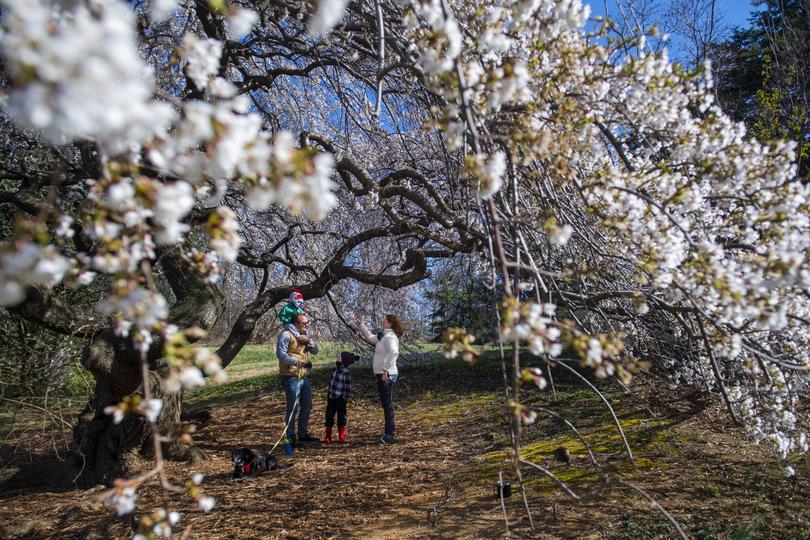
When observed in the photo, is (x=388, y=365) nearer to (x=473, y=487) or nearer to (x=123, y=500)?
(x=473, y=487)

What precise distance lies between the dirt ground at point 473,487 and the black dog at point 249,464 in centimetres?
9

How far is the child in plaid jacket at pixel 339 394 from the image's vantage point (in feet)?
18.2

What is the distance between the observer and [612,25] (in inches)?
90.2

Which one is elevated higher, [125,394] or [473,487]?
[125,394]

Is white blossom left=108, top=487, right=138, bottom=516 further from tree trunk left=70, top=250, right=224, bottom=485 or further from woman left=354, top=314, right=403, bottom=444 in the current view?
woman left=354, top=314, right=403, bottom=444

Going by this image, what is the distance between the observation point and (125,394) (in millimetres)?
4727

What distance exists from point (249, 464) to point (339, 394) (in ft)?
4.08

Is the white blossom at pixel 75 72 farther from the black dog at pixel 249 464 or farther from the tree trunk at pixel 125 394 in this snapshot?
the black dog at pixel 249 464

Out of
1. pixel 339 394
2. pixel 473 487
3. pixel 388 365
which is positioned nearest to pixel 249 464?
pixel 339 394

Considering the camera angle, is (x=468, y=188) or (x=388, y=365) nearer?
(x=468, y=188)

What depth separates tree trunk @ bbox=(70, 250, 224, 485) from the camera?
4523mm

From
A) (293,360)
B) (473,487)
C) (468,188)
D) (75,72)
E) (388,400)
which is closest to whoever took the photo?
(75,72)

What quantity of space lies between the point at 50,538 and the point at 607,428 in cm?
432

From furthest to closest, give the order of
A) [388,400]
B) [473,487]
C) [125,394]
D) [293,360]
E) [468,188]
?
[388,400] → [293,360] → [125,394] → [473,487] → [468,188]
